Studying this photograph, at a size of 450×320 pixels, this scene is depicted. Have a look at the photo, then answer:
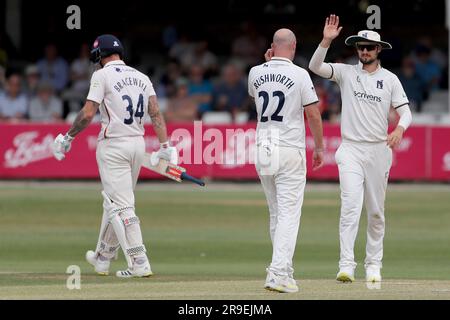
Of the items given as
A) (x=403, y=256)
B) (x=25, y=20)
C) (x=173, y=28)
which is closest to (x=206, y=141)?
(x=173, y=28)

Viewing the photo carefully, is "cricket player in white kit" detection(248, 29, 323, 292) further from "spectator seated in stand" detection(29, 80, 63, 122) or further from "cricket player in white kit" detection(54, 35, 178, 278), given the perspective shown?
"spectator seated in stand" detection(29, 80, 63, 122)

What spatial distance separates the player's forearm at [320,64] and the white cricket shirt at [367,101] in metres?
0.05

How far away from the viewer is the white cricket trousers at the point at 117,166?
37.0 feet

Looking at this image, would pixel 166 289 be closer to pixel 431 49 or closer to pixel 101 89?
pixel 101 89

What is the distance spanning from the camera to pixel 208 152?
23547 mm

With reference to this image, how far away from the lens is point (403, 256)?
47.3 ft

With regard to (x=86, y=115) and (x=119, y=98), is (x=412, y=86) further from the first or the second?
(x=86, y=115)

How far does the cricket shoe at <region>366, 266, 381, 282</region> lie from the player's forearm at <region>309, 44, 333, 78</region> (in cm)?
169

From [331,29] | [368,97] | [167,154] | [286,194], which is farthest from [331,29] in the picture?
[167,154]

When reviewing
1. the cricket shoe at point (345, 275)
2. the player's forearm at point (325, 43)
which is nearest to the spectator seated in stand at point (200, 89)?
the player's forearm at point (325, 43)

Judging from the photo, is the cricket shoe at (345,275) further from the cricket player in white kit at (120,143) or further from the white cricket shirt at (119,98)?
the white cricket shirt at (119,98)

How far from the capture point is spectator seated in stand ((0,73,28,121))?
24.5 m

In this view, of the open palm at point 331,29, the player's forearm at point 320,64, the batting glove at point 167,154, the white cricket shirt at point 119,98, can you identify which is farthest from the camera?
the batting glove at point 167,154

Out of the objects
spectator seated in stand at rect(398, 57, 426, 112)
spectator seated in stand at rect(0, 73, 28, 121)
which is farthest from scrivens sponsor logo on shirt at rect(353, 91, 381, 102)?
spectator seated in stand at rect(398, 57, 426, 112)
